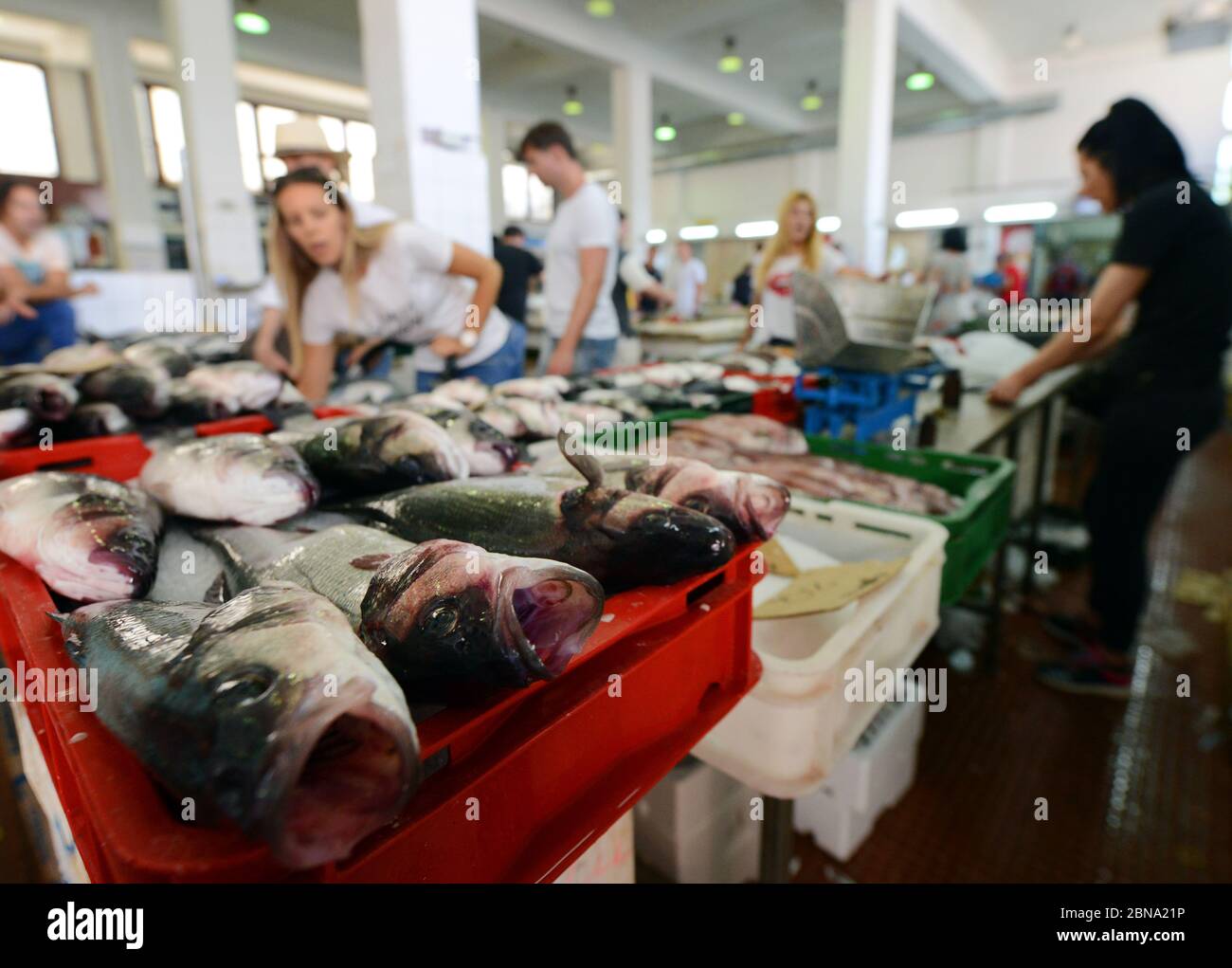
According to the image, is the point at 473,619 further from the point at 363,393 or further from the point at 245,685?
the point at 363,393

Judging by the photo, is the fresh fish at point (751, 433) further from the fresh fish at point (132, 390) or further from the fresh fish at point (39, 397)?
the fresh fish at point (39, 397)

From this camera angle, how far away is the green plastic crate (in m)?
1.49

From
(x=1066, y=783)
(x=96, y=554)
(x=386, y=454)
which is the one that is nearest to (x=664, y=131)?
(x=1066, y=783)

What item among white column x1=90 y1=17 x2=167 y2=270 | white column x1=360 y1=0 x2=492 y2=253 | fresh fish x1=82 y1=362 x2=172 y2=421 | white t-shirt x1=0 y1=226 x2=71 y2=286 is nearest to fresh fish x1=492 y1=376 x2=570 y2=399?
fresh fish x1=82 y1=362 x2=172 y2=421

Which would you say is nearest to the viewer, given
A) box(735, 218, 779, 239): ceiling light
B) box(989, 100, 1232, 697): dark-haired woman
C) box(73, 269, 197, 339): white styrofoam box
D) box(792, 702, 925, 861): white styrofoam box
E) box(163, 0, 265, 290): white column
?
box(792, 702, 925, 861): white styrofoam box

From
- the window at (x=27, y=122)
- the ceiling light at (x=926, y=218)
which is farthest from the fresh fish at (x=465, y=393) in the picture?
the ceiling light at (x=926, y=218)

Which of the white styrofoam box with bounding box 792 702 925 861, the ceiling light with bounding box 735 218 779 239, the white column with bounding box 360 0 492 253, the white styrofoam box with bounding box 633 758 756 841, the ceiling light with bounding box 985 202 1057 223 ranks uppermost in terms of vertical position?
the ceiling light with bounding box 735 218 779 239

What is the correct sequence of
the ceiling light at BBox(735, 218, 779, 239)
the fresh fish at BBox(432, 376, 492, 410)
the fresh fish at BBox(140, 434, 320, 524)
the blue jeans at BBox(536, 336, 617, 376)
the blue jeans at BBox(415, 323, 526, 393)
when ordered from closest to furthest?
the fresh fish at BBox(140, 434, 320, 524) < the fresh fish at BBox(432, 376, 492, 410) < the blue jeans at BBox(415, 323, 526, 393) < the blue jeans at BBox(536, 336, 617, 376) < the ceiling light at BBox(735, 218, 779, 239)

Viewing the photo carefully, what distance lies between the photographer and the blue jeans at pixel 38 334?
3594mm

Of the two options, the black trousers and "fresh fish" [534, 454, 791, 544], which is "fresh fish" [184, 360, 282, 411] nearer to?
"fresh fish" [534, 454, 791, 544]

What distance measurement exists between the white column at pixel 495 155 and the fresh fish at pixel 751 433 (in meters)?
11.8

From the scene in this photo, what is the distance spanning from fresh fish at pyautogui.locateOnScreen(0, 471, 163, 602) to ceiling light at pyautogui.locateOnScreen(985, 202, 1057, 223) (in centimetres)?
1551

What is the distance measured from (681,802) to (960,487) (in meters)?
1.11

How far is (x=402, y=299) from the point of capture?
9.14 ft
